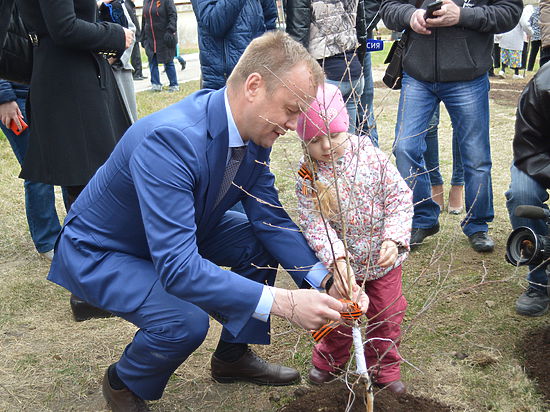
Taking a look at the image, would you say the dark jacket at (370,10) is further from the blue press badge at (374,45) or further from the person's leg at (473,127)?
the person's leg at (473,127)

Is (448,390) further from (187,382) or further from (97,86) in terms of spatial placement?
(97,86)

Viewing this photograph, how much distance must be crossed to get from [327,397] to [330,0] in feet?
9.88

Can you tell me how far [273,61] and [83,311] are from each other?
6.82 ft

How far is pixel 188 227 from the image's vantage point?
7.04 ft

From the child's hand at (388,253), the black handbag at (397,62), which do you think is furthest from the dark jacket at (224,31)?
the child's hand at (388,253)

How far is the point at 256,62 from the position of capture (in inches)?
87.7

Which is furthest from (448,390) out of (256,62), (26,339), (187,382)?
(26,339)

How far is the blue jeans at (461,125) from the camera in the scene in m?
3.94

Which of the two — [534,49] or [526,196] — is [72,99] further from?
[534,49]

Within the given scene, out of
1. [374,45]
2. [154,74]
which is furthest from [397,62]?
[154,74]

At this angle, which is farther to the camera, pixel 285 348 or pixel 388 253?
pixel 285 348

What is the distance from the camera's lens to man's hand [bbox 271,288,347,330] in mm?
2105

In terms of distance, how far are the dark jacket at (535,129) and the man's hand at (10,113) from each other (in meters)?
2.99

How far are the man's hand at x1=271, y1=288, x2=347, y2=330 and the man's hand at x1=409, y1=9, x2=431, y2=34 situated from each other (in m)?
2.36
